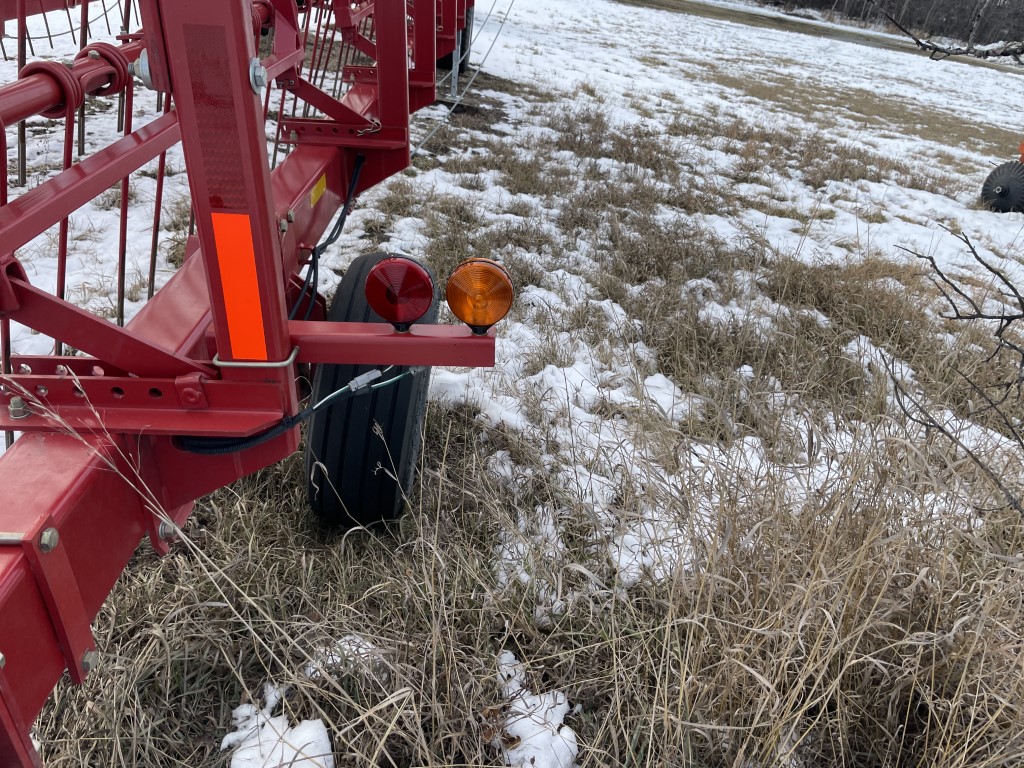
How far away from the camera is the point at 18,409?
1087 millimetres

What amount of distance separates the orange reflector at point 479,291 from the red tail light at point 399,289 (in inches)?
2.2

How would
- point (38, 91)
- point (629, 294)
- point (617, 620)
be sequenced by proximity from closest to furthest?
1. point (38, 91)
2. point (617, 620)
3. point (629, 294)

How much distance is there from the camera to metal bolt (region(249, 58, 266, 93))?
1.01 metres

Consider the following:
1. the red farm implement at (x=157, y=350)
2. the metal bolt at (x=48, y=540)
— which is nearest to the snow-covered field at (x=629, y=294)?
the red farm implement at (x=157, y=350)

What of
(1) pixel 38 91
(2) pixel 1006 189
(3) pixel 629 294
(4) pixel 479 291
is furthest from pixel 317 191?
(2) pixel 1006 189

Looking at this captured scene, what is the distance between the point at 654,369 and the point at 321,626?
219 cm

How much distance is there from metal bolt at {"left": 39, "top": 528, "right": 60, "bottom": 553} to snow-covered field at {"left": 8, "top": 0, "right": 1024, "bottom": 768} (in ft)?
2.15

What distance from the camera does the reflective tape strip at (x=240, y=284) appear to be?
3.65ft

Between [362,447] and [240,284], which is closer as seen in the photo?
[240,284]

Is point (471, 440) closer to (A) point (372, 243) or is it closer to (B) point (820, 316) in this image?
(A) point (372, 243)

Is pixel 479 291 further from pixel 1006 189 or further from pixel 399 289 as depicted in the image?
pixel 1006 189

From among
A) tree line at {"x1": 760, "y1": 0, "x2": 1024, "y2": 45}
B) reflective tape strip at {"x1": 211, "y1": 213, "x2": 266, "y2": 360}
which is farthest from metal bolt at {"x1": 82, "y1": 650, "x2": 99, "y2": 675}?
tree line at {"x1": 760, "y1": 0, "x2": 1024, "y2": 45}

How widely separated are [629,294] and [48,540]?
134 inches

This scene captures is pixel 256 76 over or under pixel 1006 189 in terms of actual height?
over
